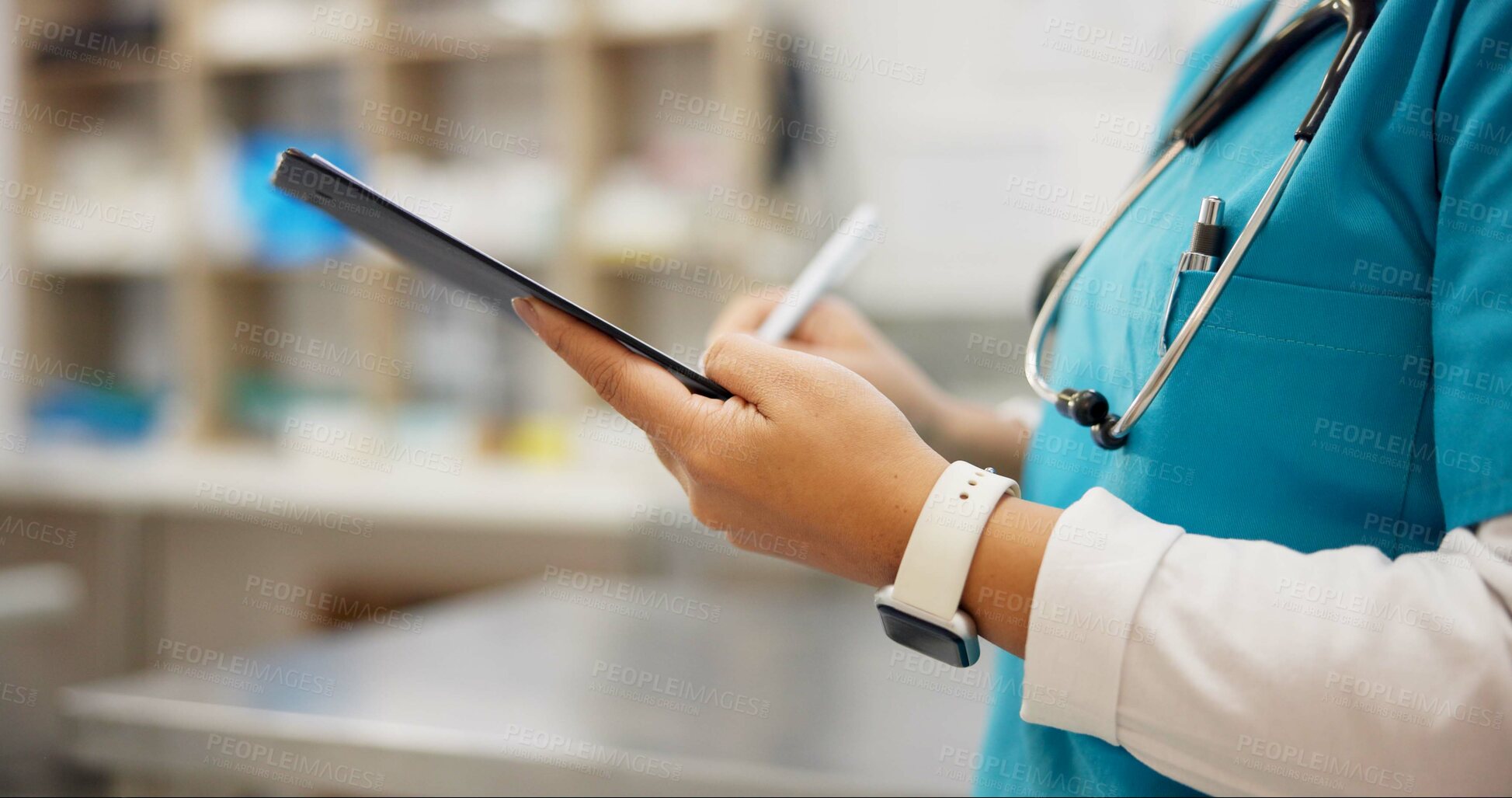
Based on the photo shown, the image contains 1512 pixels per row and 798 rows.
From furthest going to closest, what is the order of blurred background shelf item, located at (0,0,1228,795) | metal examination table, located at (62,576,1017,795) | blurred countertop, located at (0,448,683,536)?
1. blurred countertop, located at (0,448,683,536)
2. blurred background shelf item, located at (0,0,1228,795)
3. metal examination table, located at (62,576,1017,795)

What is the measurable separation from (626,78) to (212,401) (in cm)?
153

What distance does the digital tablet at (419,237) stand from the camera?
55cm

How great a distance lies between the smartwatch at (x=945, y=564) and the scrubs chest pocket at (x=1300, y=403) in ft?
0.47

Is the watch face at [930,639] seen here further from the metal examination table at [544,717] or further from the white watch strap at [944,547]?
the metal examination table at [544,717]

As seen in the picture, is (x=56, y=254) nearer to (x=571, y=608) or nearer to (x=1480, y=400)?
(x=571, y=608)

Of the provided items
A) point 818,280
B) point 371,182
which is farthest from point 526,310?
point 371,182

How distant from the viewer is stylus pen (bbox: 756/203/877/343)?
3.11ft

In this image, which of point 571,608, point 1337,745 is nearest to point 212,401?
point 571,608

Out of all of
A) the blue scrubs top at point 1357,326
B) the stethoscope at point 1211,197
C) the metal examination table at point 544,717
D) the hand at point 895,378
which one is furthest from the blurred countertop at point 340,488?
the blue scrubs top at point 1357,326

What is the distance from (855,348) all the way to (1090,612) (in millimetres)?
512

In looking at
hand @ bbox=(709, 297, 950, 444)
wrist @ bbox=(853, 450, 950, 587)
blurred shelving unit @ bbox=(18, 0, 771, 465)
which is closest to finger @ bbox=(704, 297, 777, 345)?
hand @ bbox=(709, 297, 950, 444)

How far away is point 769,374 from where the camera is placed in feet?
1.93

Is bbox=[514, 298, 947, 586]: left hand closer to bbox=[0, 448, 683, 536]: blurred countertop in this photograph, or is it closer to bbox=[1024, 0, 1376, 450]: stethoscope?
bbox=[1024, 0, 1376, 450]: stethoscope

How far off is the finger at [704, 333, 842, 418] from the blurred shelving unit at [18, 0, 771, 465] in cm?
183
